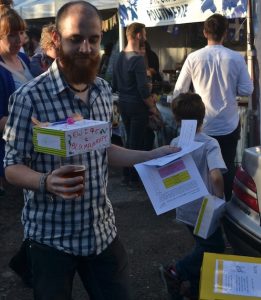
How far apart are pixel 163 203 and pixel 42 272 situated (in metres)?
0.59

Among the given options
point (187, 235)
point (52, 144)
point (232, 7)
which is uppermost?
point (232, 7)

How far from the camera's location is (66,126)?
186 centimetres

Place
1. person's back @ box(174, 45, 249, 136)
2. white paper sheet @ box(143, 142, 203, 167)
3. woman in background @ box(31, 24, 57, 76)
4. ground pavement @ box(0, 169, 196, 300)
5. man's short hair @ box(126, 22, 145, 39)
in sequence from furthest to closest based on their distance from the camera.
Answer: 1. man's short hair @ box(126, 22, 145, 39)
2. person's back @ box(174, 45, 249, 136)
3. woman in background @ box(31, 24, 57, 76)
4. ground pavement @ box(0, 169, 196, 300)
5. white paper sheet @ box(143, 142, 203, 167)

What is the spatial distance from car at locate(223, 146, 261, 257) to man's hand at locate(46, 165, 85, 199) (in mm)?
1199

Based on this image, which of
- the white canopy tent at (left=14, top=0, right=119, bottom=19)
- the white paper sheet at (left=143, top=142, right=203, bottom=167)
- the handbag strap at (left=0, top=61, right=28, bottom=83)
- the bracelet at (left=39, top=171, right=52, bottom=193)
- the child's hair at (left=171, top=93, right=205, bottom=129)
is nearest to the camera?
the bracelet at (left=39, top=171, right=52, bottom=193)

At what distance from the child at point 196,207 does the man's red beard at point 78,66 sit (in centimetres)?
108

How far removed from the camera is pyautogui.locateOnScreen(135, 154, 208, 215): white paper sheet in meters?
2.29

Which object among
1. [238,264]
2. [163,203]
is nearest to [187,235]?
[163,203]

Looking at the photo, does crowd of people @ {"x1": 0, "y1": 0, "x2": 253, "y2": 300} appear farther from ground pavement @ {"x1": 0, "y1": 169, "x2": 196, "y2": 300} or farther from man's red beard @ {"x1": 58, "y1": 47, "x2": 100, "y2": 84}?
ground pavement @ {"x1": 0, "y1": 169, "x2": 196, "y2": 300}

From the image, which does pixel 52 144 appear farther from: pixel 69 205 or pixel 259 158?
pixel 259 158

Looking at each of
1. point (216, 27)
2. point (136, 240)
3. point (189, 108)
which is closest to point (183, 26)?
point (216, 27)

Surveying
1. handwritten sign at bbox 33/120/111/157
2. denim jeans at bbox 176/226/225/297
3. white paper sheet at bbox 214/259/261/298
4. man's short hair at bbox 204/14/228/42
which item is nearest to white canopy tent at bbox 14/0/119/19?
man's short hair at bbox 204/14/228/42

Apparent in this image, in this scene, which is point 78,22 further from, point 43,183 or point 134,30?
point 134,30

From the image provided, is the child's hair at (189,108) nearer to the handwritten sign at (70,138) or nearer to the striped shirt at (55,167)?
the striped shirt at (55,167)
